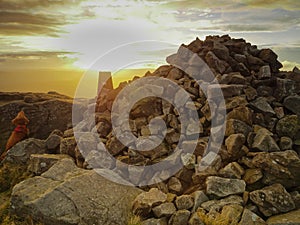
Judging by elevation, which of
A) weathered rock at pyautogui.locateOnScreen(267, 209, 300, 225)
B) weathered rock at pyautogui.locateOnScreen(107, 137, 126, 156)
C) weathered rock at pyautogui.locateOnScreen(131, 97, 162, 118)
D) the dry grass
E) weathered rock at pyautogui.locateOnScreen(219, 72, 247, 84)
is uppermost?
weathered rock at pyautogui.locateOnScreen(219, 72, 247, 84)

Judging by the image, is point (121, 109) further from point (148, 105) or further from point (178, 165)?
point (178, 165)

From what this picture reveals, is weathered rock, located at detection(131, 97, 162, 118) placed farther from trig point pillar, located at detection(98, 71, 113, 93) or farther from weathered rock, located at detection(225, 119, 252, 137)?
trig point pillar, located at detection(98, 71, 113, 93)

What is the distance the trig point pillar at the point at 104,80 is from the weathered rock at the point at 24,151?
3.89 m

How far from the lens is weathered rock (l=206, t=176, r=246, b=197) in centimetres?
977

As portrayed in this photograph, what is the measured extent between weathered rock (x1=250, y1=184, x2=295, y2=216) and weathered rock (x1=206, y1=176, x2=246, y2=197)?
0.41 metres

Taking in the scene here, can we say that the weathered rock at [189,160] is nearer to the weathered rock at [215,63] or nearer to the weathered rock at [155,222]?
the weathered rock at [155,222]

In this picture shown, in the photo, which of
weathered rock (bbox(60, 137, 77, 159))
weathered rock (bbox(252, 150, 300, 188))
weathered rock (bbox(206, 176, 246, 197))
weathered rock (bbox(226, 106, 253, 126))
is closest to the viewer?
weathered rock (bbox(206, 176, 246, 197))

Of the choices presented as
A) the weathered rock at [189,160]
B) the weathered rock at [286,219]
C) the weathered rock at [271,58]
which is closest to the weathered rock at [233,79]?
the weathered rock at [271,58]

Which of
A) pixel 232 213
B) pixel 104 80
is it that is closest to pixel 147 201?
pixel 232 213

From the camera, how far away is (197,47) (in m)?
15.0

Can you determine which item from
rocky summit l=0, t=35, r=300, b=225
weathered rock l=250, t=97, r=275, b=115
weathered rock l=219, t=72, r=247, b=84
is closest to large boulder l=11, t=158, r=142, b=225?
rocky summit l=0, t=35, r=300, b=225

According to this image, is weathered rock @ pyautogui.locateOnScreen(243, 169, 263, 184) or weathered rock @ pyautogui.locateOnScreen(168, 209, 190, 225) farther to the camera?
weathered rock @ pyautogui.locateOnScreen(243, 169, 263, 184)

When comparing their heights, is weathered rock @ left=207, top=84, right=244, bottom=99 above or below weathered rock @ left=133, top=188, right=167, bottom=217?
above

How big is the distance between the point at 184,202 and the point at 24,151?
23.4 feet
